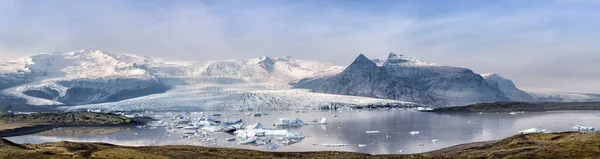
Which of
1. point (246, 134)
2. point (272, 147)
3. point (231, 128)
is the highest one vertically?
point (231, 128)

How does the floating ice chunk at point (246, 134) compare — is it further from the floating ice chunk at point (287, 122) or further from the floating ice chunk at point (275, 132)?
the floating ice chunk at point (287, 122)

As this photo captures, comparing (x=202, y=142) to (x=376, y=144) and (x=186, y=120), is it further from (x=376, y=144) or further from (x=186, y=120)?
(x=186, y=120)

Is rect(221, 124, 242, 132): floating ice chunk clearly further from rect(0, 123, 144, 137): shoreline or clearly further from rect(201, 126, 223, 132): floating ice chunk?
rect(0, 123, 144, 137): shoreline

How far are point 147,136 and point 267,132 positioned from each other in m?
24.0

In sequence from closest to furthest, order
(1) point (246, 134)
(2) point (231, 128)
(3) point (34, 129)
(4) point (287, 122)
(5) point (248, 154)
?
1. (5) point (248, 154)
2. (1) point (246, 134)
3. (2) point (231, 128)
4. (3) point (34, 129)
5. (4) point (287, 122)

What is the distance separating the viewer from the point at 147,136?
100m

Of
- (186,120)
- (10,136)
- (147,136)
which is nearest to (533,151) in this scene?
(147,136)

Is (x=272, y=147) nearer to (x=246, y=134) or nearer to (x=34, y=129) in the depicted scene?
(x=246, y=134)

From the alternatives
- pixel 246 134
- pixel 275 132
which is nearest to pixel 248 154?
pixel 246 134

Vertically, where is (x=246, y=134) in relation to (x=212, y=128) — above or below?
below

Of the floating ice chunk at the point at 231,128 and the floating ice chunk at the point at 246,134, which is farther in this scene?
the floating ice chunk at the point at 231,128

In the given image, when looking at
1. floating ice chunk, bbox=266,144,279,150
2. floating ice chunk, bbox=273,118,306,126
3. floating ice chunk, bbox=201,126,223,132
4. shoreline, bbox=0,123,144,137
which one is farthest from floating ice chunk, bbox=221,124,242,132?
shoreline, bbox=0,123,144,137

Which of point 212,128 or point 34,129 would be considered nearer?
point 212,128

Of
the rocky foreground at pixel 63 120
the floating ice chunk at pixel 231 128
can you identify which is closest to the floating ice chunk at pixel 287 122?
the floating ice chunk at pixel 231 128
